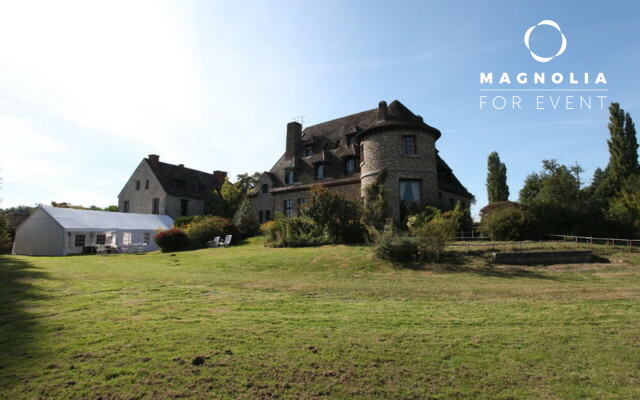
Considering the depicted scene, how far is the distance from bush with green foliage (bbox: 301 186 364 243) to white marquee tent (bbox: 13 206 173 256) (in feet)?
58.9

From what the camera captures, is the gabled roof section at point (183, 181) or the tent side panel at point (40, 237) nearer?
the tent side panel at point (40, 237)

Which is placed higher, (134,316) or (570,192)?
(570,192)

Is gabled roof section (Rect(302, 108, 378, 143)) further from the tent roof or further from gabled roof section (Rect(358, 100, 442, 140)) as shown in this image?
the tent roof

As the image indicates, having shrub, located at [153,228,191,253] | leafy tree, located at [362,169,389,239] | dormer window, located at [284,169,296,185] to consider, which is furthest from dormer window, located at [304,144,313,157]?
shrub, located at [153,228,191,253]

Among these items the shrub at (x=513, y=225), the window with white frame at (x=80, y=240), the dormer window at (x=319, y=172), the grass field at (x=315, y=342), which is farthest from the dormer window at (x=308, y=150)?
the grass field at (x=315, y=342)

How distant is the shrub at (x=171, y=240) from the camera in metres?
26.9

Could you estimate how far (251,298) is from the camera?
8.35 metres

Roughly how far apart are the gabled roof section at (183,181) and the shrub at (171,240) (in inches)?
560

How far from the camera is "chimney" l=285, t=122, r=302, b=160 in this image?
34125mm

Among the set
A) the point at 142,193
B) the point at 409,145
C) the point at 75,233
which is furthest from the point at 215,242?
the point at 142,193

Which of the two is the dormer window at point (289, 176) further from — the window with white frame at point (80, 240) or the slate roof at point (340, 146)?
the window with white frame at point (80, 240)

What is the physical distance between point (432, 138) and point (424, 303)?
65.1 ft

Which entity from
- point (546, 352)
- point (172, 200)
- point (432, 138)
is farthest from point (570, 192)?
point (172, 200)

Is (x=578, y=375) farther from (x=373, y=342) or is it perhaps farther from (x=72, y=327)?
(x=72, y=327)
